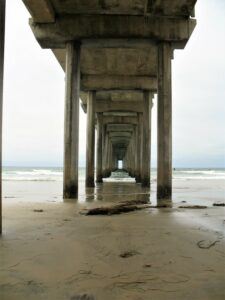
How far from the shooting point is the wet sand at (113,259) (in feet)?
8.30

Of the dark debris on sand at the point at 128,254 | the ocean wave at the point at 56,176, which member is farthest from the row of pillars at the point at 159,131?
the ocean wave at the point at 56,176

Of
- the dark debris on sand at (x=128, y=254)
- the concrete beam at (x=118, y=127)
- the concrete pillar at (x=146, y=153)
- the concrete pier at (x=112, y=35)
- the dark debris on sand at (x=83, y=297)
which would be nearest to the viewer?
the dark debris on sand at (x=83, y=297)

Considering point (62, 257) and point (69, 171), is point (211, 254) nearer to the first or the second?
point (62, 257)

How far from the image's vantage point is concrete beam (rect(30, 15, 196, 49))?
10.8 m

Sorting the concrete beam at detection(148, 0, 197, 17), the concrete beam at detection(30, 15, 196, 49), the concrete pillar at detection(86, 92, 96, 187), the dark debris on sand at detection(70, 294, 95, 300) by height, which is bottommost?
the dark debris on sand at detection(70, 294, 95, 300)

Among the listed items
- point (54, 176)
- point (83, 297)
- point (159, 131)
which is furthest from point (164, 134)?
point (54, 176)

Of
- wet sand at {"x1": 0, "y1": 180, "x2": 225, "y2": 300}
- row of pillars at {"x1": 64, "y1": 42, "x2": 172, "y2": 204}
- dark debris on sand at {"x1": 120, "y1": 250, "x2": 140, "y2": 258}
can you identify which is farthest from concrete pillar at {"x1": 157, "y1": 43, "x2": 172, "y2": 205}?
dark debris on sand at {"x1": 120, "y1": 250, "x2": 140, "y2": 258}

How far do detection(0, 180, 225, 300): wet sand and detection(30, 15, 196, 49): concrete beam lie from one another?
683 centimetres

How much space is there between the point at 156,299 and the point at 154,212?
4584 millimetres

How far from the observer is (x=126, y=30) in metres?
10.8

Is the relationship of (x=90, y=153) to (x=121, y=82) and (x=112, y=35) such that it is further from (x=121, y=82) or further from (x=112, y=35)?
(x=112, y=35)

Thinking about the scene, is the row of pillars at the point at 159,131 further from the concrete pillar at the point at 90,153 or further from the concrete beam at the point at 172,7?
the concrete pillar at the point at 90,153

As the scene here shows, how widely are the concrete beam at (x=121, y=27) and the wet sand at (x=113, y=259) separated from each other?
683 centimetres

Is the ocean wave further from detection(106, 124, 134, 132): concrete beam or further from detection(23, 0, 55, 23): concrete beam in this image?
detection(23, 0, 55, 23): concrete beam
